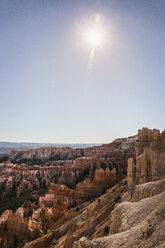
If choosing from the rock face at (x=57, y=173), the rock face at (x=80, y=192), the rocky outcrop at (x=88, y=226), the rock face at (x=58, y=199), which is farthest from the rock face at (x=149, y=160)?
the rock face at (x=57, y=173)

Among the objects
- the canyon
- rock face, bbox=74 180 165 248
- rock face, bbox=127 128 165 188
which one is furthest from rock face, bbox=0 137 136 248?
rock face, bbox=74 180 165 248

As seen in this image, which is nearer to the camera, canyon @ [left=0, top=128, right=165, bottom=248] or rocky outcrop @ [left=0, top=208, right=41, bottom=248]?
canyon @ [left=0, top=128, right=165, bottom=248]

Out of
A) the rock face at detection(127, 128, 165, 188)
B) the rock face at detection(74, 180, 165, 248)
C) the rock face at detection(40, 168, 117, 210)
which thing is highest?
the rock face at detection(127, 128, 165, 188)

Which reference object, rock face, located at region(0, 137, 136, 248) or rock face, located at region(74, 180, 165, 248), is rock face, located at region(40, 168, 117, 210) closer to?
rock face, located at region(0, 137, 136, 248)

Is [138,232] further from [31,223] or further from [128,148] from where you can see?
[128,148]

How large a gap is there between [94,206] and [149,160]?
7.32 m

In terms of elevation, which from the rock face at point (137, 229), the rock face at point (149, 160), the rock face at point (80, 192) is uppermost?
the rock face at point (149, 160)

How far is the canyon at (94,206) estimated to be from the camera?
6.27 m

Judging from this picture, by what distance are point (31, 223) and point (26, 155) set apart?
63.3 meters

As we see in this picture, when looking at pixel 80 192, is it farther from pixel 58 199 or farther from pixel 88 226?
pixel 88 226

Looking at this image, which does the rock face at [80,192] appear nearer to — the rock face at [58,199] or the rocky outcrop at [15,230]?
the rock face at [58,199]

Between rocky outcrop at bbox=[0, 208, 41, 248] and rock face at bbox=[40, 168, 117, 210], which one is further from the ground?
rock face at bbox=[40, 168, 117, 210]

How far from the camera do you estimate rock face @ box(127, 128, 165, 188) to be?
47.2ft

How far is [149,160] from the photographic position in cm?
1575
